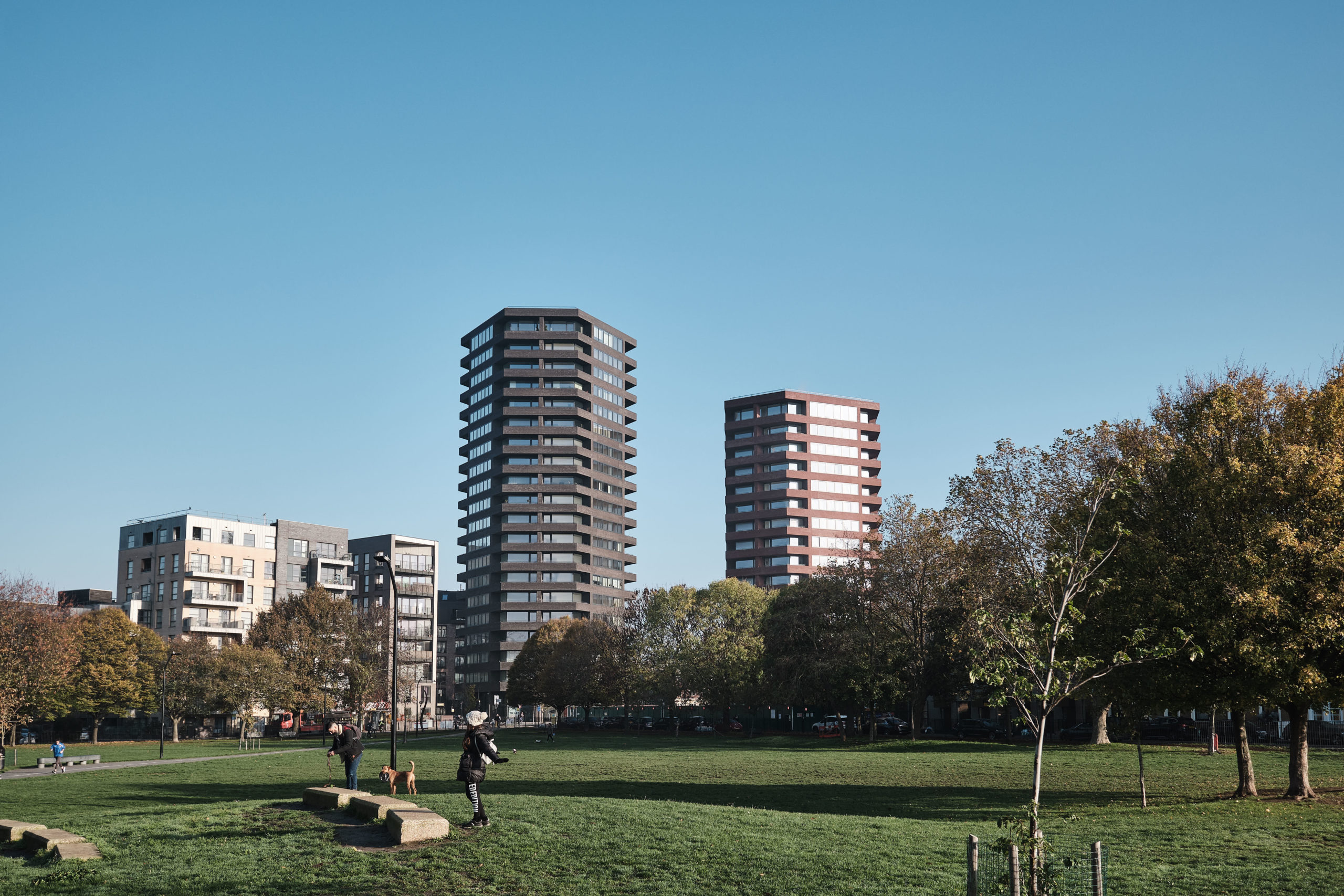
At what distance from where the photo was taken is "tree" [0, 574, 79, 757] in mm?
61406

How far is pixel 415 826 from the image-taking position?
1823 centimetres

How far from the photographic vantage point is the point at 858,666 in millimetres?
72875

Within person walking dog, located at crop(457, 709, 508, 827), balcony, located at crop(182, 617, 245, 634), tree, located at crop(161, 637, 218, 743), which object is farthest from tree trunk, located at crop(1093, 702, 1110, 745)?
balcony, located at crop(182, 617, 245, 634)

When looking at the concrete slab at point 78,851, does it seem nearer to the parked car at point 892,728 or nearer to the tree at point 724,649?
the parked car at point 892,728

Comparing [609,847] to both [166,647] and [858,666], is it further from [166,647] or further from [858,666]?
[166,647]

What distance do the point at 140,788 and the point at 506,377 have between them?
151670mm

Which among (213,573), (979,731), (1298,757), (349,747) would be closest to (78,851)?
(349,747)

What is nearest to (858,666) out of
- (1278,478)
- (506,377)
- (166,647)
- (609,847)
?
(1278,478)

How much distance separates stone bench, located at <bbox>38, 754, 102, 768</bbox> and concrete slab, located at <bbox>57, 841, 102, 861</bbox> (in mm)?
40671

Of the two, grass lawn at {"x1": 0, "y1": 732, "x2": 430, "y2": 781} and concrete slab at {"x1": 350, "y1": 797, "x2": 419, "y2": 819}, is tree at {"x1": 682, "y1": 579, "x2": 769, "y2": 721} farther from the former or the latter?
concrete slab at {"x1": 350, "y1": 797, "x2": 419, "y2": 819}

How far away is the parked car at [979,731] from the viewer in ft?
265

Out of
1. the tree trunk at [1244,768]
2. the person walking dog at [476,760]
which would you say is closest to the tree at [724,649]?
the tree trunk at [1244,768]

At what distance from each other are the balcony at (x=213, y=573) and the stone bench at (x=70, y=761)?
6940 cm

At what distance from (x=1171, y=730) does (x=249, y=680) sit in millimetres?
70220
